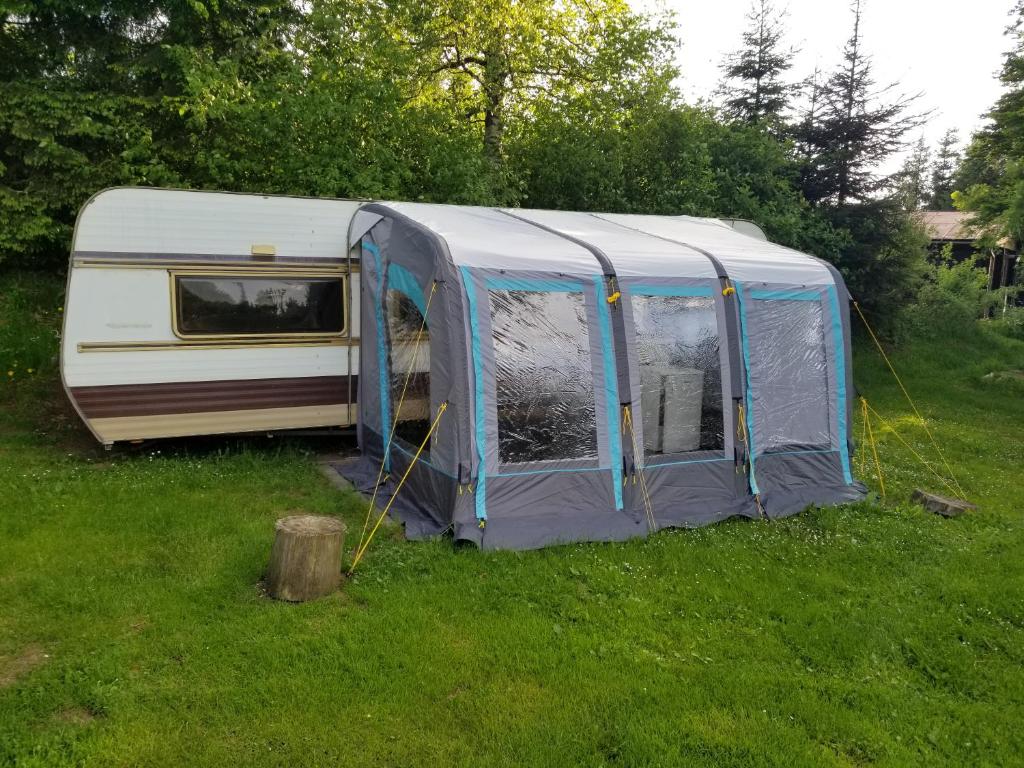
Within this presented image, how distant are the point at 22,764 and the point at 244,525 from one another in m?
2.57

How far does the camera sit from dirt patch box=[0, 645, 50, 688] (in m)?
3.55

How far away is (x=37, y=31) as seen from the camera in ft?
32.4

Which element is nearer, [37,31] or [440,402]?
[440,402]

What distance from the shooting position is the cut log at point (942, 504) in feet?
22.0

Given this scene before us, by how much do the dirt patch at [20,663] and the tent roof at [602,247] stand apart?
3.47m

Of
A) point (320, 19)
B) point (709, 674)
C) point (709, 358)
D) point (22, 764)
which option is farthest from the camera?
point (320, 19)

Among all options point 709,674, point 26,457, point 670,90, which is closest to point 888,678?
point 709,674

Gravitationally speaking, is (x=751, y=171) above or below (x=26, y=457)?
above

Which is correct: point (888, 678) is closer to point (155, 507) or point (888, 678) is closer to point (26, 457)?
point (155, 507)

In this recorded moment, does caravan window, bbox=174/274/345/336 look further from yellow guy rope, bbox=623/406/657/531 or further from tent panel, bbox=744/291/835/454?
tent panel, bbox=744/291/835/454

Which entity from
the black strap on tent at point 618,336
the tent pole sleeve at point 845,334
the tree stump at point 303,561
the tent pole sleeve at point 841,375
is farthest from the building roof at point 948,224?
the tree stump at point 303,561

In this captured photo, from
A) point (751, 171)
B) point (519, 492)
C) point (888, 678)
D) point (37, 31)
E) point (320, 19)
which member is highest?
point (320, 19)

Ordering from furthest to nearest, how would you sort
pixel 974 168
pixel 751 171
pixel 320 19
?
pixel 974 168 < pixel 751 171 < pixel 320 19

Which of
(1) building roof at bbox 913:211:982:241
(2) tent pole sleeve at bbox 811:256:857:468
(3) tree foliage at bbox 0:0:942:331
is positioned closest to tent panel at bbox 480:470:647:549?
(2) tent pole sleeve at bbox 811:256:857:468
